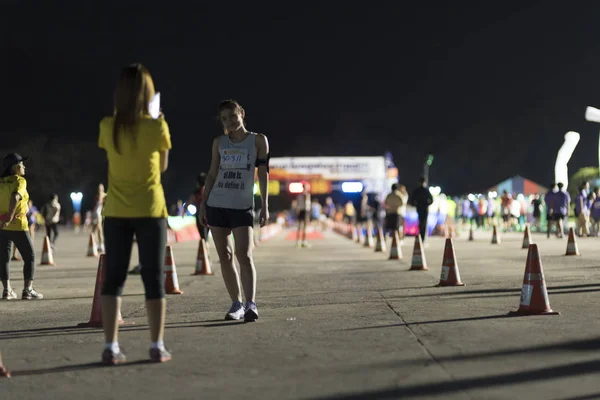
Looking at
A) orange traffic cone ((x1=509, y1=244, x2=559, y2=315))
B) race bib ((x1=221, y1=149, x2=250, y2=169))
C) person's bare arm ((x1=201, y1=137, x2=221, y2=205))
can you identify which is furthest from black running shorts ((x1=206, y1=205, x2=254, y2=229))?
orange traffic cone ((x1=509, y1=244, x2=559, y2=315))

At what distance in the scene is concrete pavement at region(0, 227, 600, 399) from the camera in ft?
15.8

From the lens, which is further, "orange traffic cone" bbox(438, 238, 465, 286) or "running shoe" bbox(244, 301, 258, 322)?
"orange traffic cone" bbox(438, 238, 465, 286)

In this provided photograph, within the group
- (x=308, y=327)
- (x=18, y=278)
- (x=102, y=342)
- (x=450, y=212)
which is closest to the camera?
(x=102, y=342)

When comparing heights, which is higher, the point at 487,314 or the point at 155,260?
Result: the point at 155,260

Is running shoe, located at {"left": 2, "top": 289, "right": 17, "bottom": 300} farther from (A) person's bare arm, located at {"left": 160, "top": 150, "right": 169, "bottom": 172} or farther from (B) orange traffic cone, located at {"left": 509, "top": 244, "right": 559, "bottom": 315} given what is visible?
(B) orange traffic cone, located at {"left": 509, "top": 244, "right": 559, "bottom": 315}

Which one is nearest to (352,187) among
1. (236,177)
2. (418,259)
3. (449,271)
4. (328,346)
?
(418,259)

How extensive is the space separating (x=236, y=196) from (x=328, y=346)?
1932 millimetres

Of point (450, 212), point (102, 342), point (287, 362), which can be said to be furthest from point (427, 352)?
point (450, 212)

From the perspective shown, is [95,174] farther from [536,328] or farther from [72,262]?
[536,328]

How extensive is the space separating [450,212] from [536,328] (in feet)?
102

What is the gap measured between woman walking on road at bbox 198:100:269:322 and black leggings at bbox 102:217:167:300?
2014 millimetres

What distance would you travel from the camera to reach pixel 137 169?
5.61 m

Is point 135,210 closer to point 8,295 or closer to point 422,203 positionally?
point 8,295

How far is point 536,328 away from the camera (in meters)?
6.98
